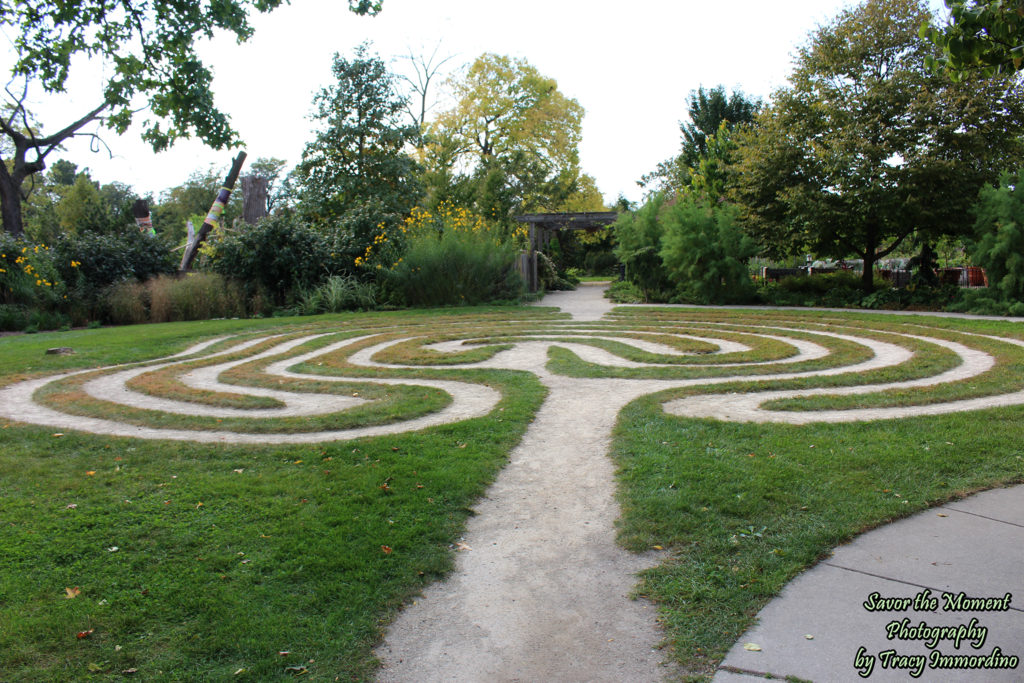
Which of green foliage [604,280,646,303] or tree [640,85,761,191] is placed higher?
tree [640,85,761,191]

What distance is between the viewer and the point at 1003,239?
11.3 metres

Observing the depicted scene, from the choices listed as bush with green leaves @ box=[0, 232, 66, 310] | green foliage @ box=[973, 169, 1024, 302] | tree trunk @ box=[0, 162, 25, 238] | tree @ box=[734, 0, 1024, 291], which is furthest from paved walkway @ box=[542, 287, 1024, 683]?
tree trunk @ box=[0, 162, 25, 238]

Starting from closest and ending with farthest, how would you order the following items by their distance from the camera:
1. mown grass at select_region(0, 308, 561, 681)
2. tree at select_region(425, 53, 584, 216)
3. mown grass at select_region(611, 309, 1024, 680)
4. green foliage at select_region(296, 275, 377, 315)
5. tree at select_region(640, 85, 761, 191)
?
1. mown grass at select_region(0, 308, 561, 681)
2. mown grass at select_region(611, 309, 1024, 680)
3. green foliage at select_region(296, 275, 377, 315)
4. tree at select_region(640, 85, 761, 191)
5. tree at select_region(425, 53, 584, 216)

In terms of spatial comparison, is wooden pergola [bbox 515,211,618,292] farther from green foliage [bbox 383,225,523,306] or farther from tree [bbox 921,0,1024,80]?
tree [bbox 921,0,1024,80]

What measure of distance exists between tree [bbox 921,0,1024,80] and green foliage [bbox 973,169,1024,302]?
32.3 feet

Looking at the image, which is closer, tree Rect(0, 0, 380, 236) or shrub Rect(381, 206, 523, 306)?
tree Rect(0, 0, 380, 236)

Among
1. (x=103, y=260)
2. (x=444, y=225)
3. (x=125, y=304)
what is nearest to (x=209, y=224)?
(x=103, y=260)

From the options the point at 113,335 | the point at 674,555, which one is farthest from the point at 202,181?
the point at 674,555

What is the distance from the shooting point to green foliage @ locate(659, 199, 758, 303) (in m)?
15.3

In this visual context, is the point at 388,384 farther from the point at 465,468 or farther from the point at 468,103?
the point at 468,103

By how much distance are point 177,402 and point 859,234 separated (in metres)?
14.4

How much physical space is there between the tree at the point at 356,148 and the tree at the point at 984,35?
19307 millimetres

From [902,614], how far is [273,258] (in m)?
14.5

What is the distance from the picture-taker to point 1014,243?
11180 millimetres
